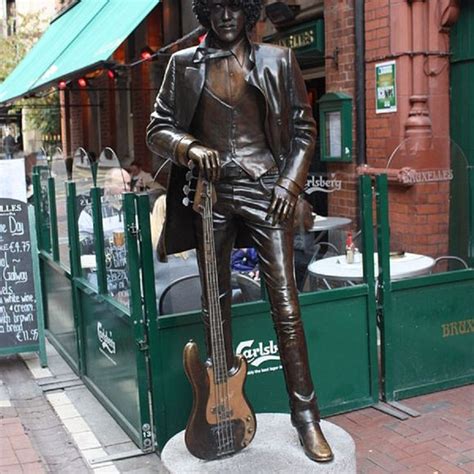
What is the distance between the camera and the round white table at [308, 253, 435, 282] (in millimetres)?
5020

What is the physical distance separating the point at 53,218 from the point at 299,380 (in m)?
3.34

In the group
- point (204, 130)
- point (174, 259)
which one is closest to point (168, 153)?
point (204, 130)

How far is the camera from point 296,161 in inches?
142

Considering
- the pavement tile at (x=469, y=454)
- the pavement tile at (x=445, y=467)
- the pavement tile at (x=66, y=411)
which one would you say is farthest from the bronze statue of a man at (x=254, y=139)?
the pavement tile at (x=66, y=411)

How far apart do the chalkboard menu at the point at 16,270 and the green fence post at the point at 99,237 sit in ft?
4.37

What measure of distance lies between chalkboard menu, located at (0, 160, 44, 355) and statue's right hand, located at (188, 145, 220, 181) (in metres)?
3.21

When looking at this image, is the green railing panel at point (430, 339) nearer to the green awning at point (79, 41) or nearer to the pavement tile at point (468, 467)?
the pavement tile at point (468, 467)

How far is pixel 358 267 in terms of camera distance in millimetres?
5145

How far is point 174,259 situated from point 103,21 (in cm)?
627

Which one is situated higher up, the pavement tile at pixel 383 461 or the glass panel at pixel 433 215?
the glass panel at pixel 433 215

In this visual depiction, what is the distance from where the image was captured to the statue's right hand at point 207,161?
3.32 meters

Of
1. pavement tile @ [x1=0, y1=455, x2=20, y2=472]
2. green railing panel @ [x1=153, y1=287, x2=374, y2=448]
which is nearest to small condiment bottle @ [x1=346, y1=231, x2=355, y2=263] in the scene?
green railing panel @ [x1=153, y1=287, x2=374, y2=448]

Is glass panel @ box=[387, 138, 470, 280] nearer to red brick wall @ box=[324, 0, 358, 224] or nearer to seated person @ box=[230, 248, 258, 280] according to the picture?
seated person @ box=[230, 248, 258, 280]

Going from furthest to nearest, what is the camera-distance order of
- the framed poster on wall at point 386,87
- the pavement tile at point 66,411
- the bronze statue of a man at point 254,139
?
the framed poster on wall at point 386,87 → the pavement tile at point 66,411 → the bronze statue of a man at point 254,139
